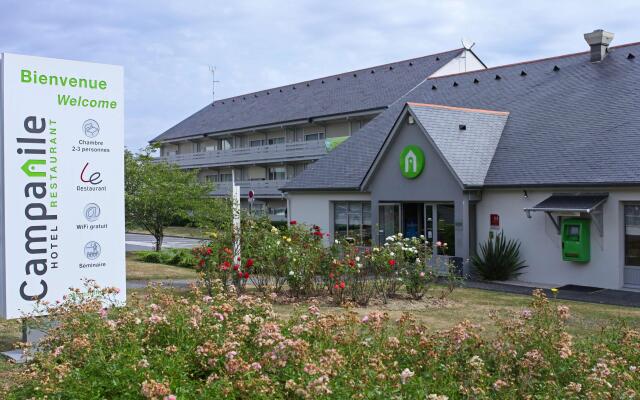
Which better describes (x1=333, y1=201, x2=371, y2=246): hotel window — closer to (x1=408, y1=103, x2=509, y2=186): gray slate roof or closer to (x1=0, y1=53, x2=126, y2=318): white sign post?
(x1=408, y1=103, x2=509, y2=186): gray slate roof

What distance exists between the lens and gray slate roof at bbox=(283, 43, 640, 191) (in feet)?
62.8

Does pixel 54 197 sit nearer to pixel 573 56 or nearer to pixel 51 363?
pixel 51 363

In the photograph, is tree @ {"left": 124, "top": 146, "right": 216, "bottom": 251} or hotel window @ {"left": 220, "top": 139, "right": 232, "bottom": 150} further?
hotel window @ {"left": 220, "top": 139, "right": 232, "bottom": 150}

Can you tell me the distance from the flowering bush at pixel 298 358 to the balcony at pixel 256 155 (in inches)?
1343

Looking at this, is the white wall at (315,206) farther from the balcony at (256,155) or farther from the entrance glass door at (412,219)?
the balcony at (256,155)

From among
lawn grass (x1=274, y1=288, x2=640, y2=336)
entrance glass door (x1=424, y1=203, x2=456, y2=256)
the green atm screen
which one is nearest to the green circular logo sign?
entrance glass door (x1=424, y1=203, x2=456, y2=256)

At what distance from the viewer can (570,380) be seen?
6.25 metres

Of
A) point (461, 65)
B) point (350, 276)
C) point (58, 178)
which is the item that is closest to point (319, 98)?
point (461, 65)

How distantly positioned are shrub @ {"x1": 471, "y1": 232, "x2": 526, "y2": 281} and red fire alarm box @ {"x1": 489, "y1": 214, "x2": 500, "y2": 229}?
47 cm

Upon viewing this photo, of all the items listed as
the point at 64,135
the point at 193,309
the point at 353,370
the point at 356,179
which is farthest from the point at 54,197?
the point at 356,179

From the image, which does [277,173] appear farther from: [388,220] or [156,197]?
[388,220]

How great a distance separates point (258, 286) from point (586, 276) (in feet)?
31.9

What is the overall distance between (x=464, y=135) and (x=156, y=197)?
13.2 metres

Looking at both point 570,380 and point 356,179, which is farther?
point 356,179
